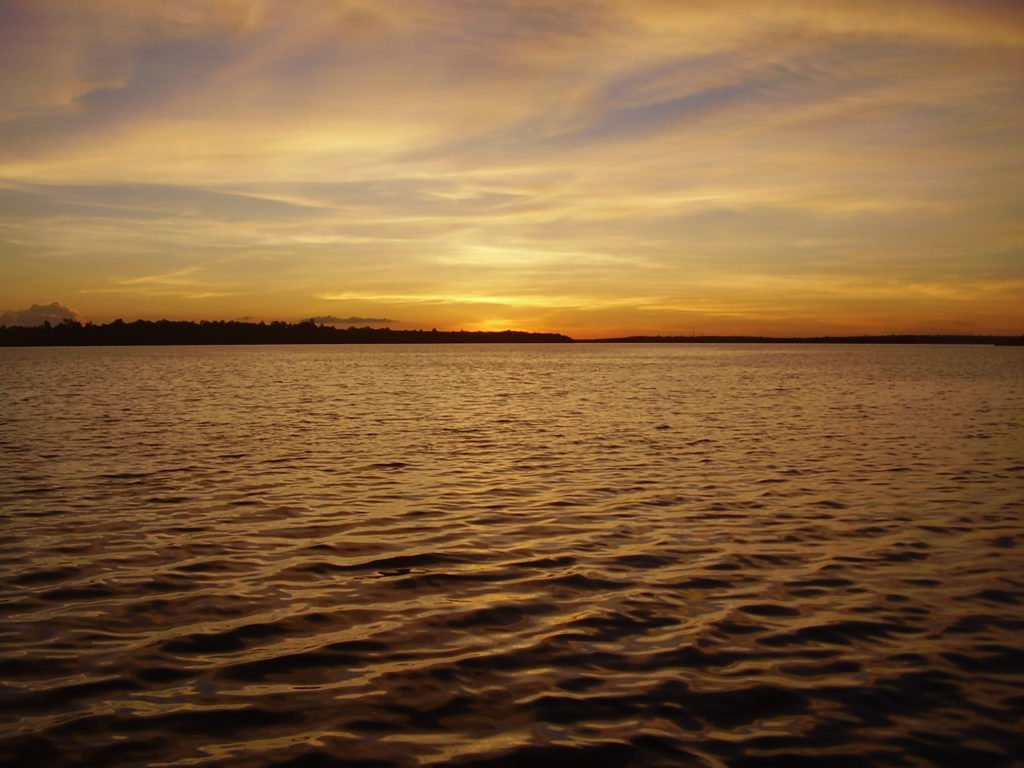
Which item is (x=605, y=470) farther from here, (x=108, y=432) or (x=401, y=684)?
(x=108, y=432)

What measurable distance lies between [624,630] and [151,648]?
6304 mm

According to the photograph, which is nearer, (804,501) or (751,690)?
(751,690)

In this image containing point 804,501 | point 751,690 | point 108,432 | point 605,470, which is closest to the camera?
point 751,690

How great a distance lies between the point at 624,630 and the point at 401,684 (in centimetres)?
337

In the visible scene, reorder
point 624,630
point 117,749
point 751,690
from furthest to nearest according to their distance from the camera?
1. point 624,630
2. point 751,690
3. point 117,749

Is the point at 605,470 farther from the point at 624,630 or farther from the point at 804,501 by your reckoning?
the point at 624,630

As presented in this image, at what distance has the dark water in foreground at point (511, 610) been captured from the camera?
812 cm

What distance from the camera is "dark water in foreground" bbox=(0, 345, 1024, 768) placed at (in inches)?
320

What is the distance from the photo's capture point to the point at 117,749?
774 centimetres

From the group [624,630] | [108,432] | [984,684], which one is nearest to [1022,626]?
[984,684]

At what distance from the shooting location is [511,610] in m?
12.0

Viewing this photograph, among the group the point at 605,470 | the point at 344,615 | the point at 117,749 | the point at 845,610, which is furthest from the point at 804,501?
the point at 117,749

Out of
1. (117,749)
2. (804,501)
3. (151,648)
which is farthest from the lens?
(804,501)

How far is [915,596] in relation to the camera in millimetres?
12688
